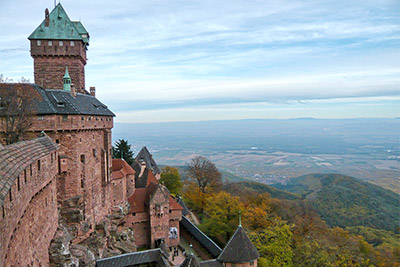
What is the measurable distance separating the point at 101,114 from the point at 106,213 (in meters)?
8.74

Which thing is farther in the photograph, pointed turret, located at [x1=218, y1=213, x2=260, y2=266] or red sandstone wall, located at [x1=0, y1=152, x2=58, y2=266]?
pointed turret, located at [x1=218, y1=213, x2=260, y2=266]

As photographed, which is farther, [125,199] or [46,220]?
[125,199]

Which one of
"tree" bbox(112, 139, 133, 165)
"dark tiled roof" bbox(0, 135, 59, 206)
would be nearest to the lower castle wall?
"dark tiled roof" bbox(0, 135, 59, 206)

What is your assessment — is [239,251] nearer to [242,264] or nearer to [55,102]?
[242,264]

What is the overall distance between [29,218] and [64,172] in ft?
33.5

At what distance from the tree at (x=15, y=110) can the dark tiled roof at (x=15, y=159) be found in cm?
571

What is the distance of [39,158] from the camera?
1067cm

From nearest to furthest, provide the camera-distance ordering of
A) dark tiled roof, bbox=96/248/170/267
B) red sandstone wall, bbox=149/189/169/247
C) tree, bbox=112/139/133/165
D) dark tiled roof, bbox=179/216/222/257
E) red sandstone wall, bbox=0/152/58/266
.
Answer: red sandstone wall, bbox=0/152/58/266 → dark tiled roof, bbox=96/248/170/267 → dark tiled roof, bbox=179/216/222/257 → red sandstone wall, bbox=149/189/169/247 → tree, bbox=112/139/133/165

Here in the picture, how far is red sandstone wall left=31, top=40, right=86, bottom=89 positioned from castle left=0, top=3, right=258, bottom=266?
0.07m

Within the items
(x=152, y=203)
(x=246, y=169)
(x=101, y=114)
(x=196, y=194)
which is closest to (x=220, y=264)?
(x=152, y=203)

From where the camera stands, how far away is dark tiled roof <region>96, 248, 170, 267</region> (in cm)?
2210

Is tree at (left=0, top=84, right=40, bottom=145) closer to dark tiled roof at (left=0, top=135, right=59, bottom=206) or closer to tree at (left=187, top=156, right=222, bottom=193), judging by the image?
dark tiled roof at (left=0, top=135, right=59, bottom=206)

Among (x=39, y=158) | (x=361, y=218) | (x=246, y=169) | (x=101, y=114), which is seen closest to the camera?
(x=39, y=158)

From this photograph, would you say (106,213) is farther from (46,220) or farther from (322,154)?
(322,154)
